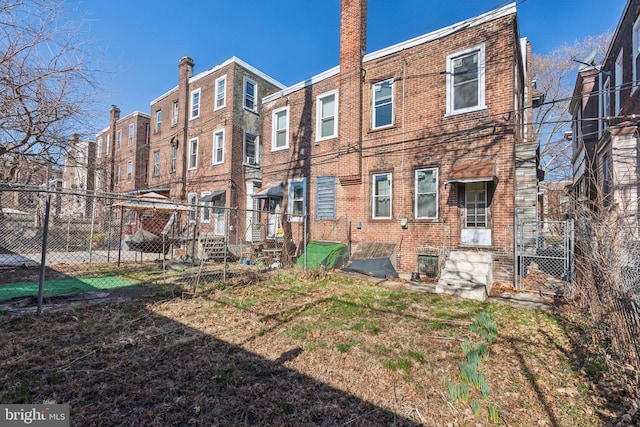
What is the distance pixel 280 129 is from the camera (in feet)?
46.4

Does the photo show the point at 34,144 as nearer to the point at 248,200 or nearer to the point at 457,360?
the point at 457,360

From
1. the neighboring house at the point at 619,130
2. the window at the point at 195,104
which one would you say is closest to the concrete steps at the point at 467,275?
the neighboring house at the point at 619,130

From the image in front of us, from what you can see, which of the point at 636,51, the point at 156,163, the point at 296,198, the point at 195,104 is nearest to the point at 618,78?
the point at 636,51

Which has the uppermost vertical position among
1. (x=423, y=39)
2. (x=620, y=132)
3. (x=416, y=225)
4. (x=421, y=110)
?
(x=423, y=39)

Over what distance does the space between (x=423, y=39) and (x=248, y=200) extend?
11093mm

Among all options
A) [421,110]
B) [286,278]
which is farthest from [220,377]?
[421,110]

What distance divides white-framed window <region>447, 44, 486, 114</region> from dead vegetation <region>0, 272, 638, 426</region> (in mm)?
6324

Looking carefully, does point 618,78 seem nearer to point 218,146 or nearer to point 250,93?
point 250,93

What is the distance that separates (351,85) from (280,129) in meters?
4.37

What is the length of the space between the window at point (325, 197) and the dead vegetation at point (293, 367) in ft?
21.1

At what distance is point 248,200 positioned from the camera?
16375 millimetres

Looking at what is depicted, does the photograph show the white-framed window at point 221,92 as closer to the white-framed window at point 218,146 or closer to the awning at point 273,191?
the white-framed window at point 218,146

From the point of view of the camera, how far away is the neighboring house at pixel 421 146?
8438 mm

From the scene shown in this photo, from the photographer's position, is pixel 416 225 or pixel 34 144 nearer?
pixel 34 144
